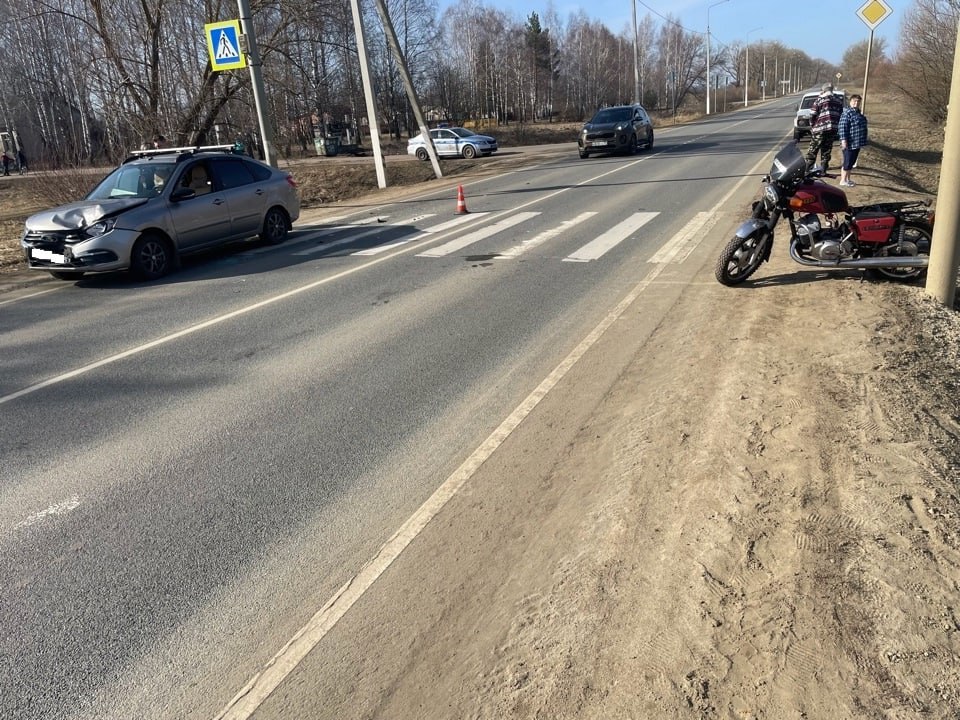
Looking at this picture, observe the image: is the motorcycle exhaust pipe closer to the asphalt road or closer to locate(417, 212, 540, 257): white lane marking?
the asphalt road

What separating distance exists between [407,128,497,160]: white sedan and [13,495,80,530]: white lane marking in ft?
114

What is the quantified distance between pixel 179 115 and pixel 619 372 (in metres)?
24.3

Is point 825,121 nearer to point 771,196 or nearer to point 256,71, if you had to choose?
point 771,196

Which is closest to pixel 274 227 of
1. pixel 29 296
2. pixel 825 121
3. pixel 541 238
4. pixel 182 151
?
pixel 182 151

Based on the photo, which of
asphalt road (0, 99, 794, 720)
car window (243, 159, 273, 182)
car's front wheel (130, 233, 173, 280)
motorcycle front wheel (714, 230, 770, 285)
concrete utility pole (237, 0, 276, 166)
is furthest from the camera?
concrete utility pole (237, 0, 276, 166)

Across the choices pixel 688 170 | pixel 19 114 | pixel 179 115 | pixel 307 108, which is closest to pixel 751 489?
pixel 688 170

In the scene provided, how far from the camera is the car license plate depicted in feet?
32.7

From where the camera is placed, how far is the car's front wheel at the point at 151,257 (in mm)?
10242

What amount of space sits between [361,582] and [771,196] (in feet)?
20.0

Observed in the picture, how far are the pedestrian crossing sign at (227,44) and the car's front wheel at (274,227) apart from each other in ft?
18.1

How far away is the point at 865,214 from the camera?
24.0ft

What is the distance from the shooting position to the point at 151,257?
10.5 m

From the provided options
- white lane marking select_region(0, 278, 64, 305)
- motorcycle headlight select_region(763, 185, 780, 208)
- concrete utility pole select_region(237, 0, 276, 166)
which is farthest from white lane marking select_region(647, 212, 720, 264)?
concrete utility pole select_region(237, 0, 276, 166)

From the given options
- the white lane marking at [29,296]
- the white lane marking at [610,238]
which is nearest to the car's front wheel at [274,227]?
the white lane marking at [29,296]
